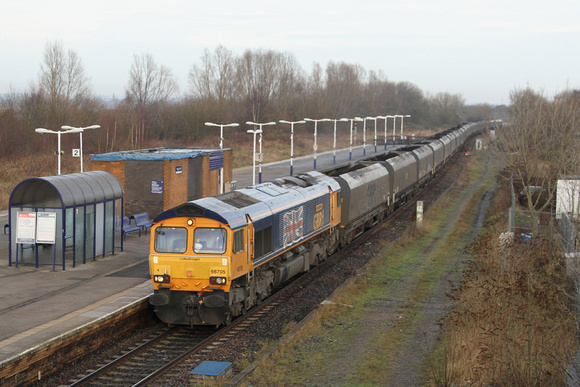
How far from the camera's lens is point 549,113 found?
3216 cm

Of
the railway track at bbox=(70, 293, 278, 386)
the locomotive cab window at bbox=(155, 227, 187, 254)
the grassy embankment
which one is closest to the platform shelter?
the locomotive cab window at bbox=(155, 227, 187, 254)

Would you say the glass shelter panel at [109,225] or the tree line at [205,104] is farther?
the tree line at [205,104]

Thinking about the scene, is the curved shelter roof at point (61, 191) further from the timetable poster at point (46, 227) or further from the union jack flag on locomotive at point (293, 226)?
the union jack flag on locomotive at point (293, 226)

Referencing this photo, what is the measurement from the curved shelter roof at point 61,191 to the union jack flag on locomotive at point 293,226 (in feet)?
21.2

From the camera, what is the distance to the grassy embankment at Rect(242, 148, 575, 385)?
10766 millimetres

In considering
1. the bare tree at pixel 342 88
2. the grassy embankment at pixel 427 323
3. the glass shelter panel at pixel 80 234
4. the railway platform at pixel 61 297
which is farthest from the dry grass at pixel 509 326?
the bare tree at pixel 342 88

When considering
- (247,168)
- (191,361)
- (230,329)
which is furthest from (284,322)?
(247,168)

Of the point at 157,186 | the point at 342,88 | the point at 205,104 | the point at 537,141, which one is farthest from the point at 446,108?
the point at 157,186

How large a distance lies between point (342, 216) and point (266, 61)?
83986mm

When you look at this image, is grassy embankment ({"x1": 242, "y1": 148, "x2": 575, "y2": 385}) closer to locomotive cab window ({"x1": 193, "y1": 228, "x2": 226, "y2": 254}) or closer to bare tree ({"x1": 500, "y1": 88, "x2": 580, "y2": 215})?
Answer: locomotive cab window ({"x1": 193, "y1": 228, "x2": 226, "y2": 254})

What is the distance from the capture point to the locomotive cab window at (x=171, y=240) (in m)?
13.9

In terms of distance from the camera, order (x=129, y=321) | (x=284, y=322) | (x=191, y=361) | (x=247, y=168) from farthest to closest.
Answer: (x=247, y=168) → (x=284, y=322) → (x=129, y=321) → (x=191, y=361)

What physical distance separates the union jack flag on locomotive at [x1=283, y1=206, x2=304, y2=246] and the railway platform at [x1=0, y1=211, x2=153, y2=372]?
396cm

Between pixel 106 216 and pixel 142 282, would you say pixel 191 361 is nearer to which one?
pixel 142 282
